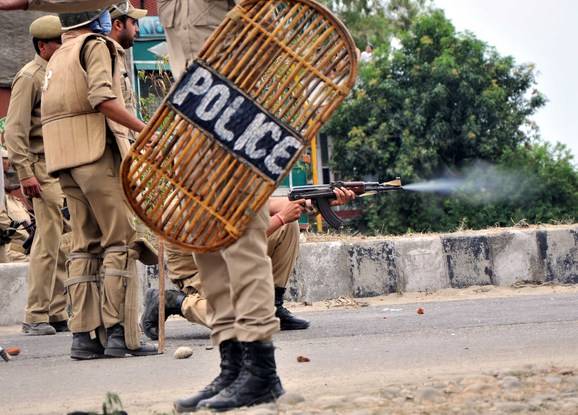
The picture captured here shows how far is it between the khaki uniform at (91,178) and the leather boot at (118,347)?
38 mm

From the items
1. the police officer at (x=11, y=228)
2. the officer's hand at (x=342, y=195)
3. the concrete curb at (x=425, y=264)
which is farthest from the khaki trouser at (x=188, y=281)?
the police officer at (x=11, y=228)

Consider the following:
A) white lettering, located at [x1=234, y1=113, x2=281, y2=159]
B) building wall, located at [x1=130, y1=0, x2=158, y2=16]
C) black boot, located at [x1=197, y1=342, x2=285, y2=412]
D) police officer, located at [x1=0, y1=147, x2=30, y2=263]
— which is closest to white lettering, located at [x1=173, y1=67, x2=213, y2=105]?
white lettering, located at [x1=234, y1=113, x2=281, y2=159]

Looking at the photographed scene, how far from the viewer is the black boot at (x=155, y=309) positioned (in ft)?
25.4

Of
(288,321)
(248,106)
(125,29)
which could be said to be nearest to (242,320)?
(248,106)

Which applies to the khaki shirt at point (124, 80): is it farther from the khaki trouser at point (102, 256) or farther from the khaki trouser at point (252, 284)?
the khaki trouser at point (252, 284)

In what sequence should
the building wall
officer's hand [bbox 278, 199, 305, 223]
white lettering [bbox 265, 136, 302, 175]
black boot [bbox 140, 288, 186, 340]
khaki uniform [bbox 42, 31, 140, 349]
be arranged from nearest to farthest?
white lettering [bbox 265, 136, 302, 175] → khaki uniform [bbox 42, 31, 140, 349] → officer's hand [bbox 278, 199, 305, 223] → black boot [bbox 140, 288, 186, 340] → the building wall

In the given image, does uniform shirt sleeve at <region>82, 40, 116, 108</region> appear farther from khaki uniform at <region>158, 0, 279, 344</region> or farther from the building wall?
the building wall

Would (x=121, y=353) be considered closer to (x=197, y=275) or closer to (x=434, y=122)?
(x=197, y=275)

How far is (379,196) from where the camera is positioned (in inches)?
1244

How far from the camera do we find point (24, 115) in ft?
30.3

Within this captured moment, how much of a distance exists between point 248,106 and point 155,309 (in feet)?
11.8

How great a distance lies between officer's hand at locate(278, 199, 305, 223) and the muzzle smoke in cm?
2049

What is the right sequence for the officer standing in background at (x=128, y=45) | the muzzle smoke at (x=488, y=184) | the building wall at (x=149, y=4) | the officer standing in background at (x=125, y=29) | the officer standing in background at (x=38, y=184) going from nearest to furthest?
1. the officer standing in background at (x=128, y=45)
2. the officer standing in background at (x=125, y=29)
3. the officer standing in background at (x=38, y=184)
4. the muzzle smoke at (x=488, y=184)
5. the building wall at (x=149, y=4)

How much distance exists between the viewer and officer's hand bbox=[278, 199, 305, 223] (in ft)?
25.0
